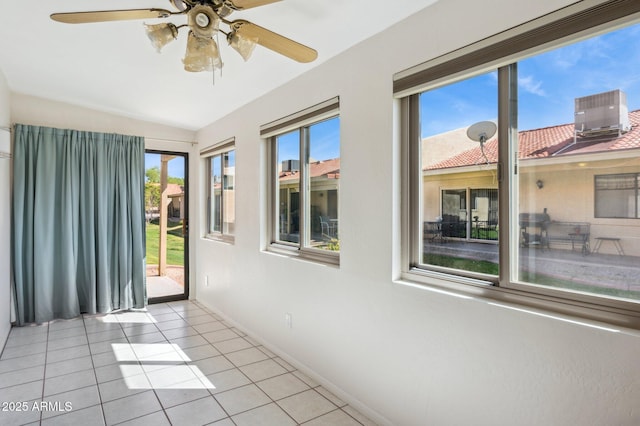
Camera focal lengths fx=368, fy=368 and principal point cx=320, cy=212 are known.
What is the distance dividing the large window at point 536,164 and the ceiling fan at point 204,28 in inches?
31.3

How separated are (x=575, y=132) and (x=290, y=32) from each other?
1602 millimetres

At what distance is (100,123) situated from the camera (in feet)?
14.0

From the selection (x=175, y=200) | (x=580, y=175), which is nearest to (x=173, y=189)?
(x=175, y=200)

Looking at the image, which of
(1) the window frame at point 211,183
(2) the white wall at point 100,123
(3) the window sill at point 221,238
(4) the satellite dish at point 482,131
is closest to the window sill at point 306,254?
(3) the window sill at point 221,238

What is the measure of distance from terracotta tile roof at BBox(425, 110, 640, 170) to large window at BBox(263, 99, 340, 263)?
114 centimetres

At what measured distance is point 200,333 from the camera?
3637mm

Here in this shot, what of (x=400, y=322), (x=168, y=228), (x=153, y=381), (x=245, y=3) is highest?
(x=245, y=3)

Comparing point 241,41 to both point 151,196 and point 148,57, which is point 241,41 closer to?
point 148,57

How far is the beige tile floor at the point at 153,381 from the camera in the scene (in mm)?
2209

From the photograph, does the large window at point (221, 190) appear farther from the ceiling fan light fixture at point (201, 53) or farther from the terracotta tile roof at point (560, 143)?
the terracotta tile roof at point (560, 143)

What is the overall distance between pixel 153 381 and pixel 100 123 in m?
3.07

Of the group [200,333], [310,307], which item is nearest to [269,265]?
[310,307]

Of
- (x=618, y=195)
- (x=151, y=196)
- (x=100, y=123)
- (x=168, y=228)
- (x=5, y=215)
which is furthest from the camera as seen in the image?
(x=168, y=228)

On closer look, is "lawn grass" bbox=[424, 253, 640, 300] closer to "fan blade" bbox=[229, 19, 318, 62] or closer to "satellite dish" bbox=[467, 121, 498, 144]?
"satellite dish" bbox=[467, 121, 498, 144]
